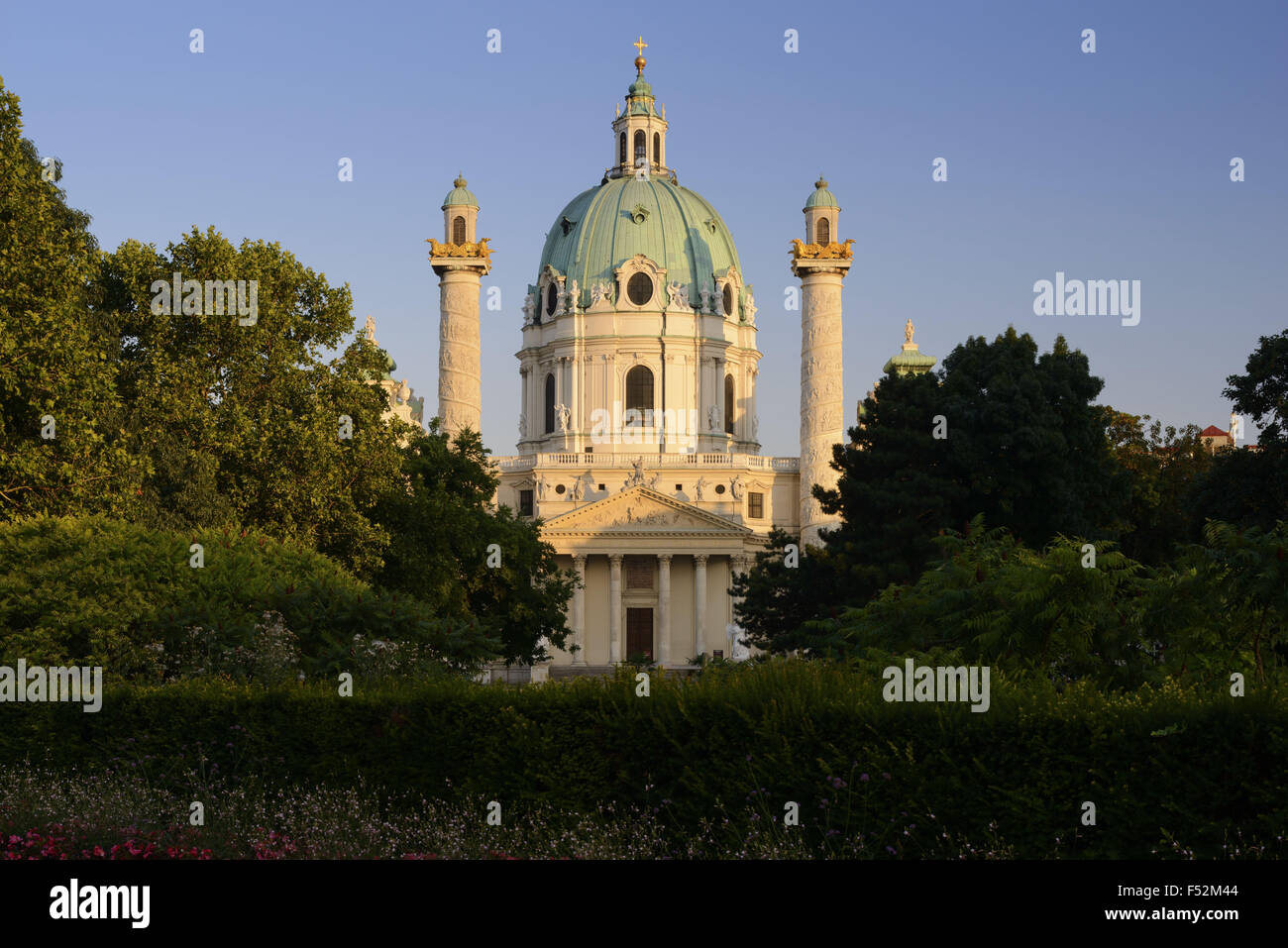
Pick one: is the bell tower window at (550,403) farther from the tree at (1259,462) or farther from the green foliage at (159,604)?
the green foliage at (159,604)

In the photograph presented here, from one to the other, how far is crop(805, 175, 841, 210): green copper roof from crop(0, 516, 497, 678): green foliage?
60994mm

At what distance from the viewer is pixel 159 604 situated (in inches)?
1063

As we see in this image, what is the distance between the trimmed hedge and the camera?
51.5 ft

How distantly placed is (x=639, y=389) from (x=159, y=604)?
78299mm

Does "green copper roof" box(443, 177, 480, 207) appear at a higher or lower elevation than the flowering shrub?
higher

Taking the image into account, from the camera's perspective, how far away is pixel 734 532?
89.2m

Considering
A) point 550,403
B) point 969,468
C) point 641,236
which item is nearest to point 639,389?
point 550,403

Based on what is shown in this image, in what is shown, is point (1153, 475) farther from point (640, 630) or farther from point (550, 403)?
point (550, 403)

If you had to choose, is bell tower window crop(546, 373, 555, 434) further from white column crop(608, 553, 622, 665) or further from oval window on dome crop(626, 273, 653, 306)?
white column crop(608, 553, 622, 665)

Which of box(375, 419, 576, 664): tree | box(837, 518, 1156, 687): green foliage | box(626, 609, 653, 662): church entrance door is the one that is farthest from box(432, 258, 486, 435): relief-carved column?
box(837, 518, 1156, 687): green foliage

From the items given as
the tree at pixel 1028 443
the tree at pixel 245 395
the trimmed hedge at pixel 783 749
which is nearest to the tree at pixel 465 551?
the tree at pixel 245 395
